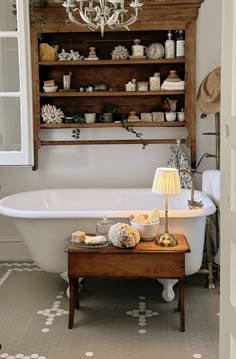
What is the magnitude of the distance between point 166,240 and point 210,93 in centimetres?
157

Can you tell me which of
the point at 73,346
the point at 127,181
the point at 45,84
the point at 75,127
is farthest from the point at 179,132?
the point at 73,346

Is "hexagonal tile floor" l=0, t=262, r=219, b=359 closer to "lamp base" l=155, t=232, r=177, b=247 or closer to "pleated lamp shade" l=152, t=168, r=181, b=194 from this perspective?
"lamp base" l=155, t=232, r=177, b=247

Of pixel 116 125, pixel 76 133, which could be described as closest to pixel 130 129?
pixel 116 125

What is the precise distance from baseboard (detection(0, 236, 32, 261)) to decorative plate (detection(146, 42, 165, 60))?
85.7 inches

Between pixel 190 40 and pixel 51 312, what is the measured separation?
2.65 m

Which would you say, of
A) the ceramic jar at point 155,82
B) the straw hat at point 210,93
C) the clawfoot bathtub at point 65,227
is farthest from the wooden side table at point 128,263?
the ceramic jar at point 155,82

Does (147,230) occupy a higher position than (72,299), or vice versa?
(147,230)

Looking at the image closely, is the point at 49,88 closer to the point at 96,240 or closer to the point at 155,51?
the point at 155,51

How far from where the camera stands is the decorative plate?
4.49 metres

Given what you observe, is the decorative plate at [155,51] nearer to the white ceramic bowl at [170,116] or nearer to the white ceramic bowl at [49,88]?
the white ceramic bowl at [170,116]

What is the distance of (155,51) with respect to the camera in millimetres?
4492

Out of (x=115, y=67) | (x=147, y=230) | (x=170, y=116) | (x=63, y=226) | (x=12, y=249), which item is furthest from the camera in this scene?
(x=12, y=249)

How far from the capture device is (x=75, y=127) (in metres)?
4.58

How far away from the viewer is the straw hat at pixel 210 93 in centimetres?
422
